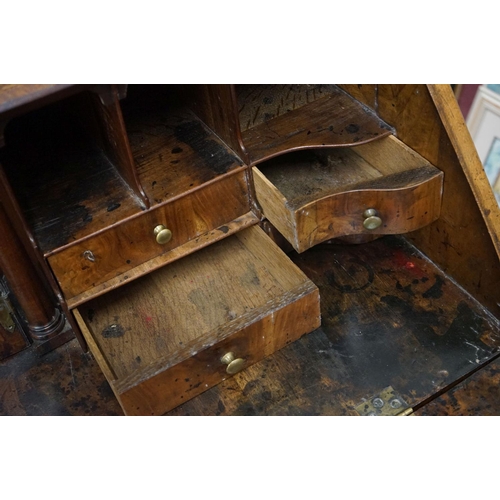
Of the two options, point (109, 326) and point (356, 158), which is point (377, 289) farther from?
point (109, 326)

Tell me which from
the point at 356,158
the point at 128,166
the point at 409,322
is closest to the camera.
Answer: the point at 128,166

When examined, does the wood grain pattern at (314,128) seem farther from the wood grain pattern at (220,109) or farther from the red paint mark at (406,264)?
the red paint mark at (406,264)

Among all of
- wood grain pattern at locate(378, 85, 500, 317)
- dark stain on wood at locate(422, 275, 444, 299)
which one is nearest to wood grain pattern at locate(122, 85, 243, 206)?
wood grain pattern at locate(378, 85, 500, 317)

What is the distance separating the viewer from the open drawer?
1188mm

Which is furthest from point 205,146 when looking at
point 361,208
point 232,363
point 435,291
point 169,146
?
point 435,291

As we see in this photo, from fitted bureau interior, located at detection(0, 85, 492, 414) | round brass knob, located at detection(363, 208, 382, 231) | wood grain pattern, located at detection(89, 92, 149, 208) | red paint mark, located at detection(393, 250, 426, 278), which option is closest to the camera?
wood grain pattern, located at detection(89, 92, 149, 208)

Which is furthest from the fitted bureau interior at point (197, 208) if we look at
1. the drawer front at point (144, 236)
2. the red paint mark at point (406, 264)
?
the red paint mark at point (406, 264)

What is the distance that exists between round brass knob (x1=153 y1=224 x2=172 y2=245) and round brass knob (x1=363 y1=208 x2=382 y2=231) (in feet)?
1.32

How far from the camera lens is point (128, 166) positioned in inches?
46.9

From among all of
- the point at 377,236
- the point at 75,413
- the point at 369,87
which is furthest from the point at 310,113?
the point at 75,413

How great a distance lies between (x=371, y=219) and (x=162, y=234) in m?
0.43

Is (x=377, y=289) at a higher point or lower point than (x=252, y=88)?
lower

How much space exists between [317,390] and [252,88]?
2.38 feet

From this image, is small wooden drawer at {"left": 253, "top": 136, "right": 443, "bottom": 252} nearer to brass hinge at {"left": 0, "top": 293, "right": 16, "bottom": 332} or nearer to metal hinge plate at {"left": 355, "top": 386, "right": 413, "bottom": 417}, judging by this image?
metal hinge plate at {"left": 355, "top": 386, "right": 413, "bottom": 417}
